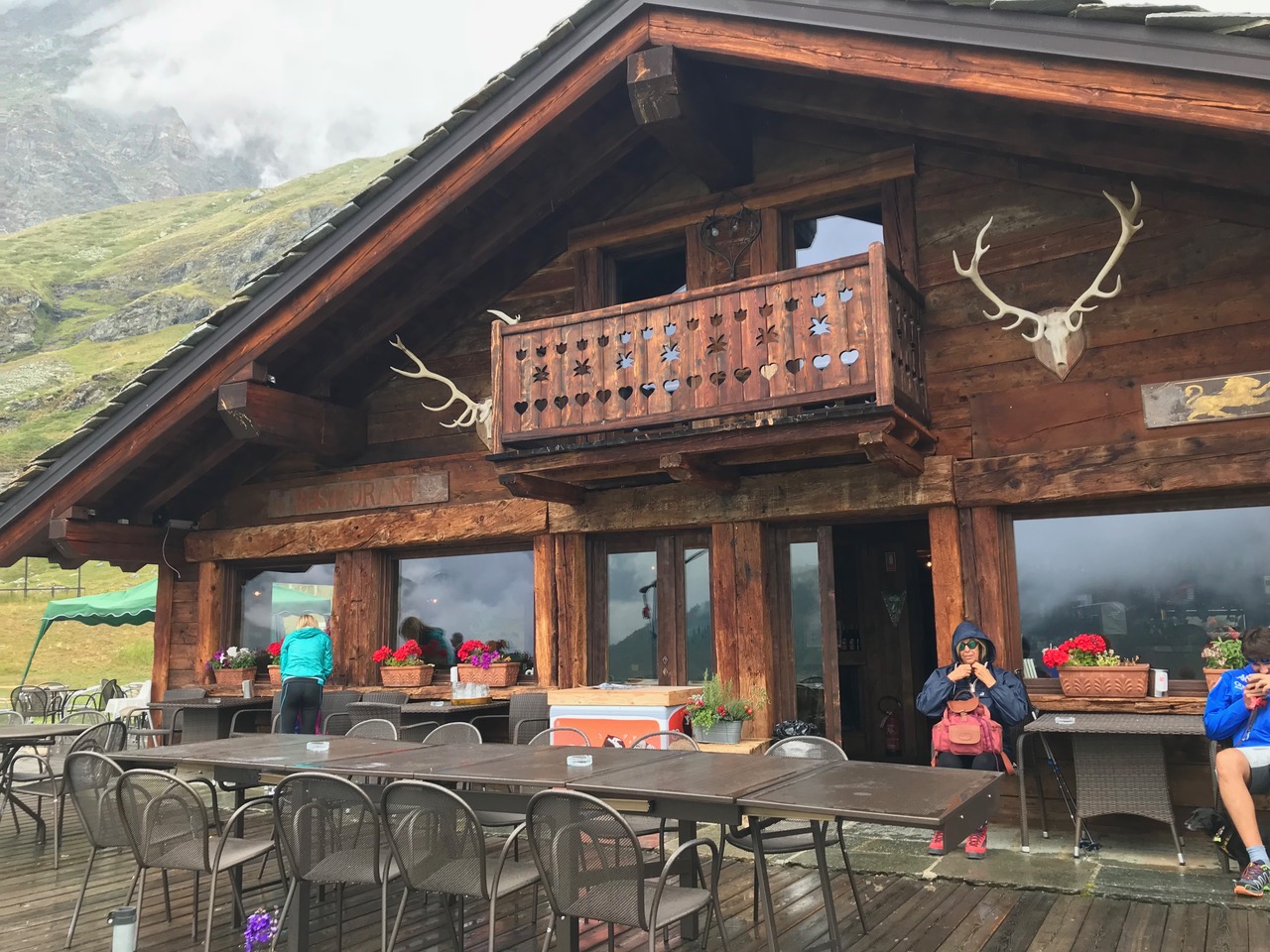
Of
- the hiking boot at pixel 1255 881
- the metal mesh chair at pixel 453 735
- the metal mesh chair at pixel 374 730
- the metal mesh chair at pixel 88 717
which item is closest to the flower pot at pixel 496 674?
the metal mesh chair at pixel 374 730

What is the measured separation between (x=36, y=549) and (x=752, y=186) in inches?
312

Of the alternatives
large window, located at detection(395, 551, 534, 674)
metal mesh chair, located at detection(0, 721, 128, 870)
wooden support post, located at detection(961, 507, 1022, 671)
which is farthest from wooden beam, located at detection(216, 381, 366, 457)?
wooden support post, located at detection(961, 507, 1022, 671)

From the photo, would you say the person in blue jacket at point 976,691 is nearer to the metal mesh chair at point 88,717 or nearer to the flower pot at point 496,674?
the flower pot at point 496,674

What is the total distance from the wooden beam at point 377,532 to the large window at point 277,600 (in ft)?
1.50

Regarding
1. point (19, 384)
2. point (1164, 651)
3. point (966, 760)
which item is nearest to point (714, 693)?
point (966, 760)

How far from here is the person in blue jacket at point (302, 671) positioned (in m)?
8.65

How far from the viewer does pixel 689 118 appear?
25.0 feet

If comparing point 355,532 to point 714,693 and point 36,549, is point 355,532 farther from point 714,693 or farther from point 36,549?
point 714,693

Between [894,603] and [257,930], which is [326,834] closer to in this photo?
[257,930]

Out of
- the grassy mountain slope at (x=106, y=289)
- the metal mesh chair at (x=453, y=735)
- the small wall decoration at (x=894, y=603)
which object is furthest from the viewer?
the grassy mountain slope at (x=106, y=289)

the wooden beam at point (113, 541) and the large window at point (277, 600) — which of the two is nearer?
the wooden beam at point (113, 541)

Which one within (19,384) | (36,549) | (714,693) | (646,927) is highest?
(19,384)

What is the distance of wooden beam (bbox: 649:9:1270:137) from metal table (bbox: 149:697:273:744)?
720 centimetres

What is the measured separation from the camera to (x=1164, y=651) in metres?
6.82
